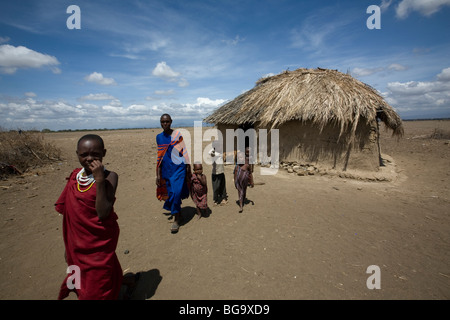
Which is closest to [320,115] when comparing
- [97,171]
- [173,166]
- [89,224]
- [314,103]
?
[314,103]

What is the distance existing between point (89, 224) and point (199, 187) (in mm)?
2433

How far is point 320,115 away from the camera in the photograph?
6.69 meters

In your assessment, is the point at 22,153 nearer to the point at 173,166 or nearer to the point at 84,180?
the point at 173,166

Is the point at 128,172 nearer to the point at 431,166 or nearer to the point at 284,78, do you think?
the point at 284,78

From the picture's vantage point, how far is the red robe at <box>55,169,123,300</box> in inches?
67.5

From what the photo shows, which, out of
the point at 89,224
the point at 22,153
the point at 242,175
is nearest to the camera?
the point at 89,224

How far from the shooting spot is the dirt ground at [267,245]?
2.34m

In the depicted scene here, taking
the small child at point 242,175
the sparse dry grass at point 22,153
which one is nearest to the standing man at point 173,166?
the small child at point 242,175

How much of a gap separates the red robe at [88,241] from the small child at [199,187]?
7.33 feet

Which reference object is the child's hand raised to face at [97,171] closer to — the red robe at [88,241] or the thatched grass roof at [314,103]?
the red robe at [88,241]

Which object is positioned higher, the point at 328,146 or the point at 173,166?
the point at 328,146

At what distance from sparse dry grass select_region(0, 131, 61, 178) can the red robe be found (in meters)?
7.38

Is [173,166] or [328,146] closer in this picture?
[173,166]

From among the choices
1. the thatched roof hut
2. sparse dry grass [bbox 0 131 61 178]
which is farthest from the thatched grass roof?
sparse dry grass [bbox 0 131 61 178]
